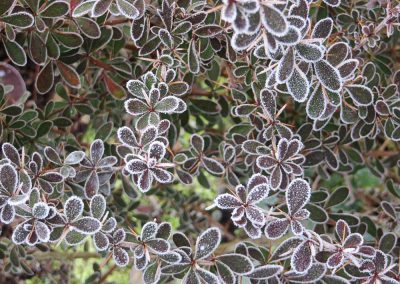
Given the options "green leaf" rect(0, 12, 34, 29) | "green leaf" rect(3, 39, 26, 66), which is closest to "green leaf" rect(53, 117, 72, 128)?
"green leaf" rect(3, 39, 26, 66)

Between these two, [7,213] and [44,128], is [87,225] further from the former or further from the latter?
[44,128]

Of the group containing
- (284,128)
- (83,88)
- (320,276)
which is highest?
(284,128)

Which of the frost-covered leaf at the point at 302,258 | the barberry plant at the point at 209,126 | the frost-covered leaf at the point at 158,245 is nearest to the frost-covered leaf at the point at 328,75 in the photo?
the barberry plant at the point at 209,126

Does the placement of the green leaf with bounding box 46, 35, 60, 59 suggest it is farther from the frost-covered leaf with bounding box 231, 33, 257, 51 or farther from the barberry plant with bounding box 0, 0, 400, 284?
the frost-covered leaf with bounding box 231, 33, 257, 51

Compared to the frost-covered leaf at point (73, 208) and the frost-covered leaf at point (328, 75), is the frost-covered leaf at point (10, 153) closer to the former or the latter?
the frost-covered leaf at point (73, 208)

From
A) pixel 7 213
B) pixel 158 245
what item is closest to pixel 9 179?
pixel 7 213

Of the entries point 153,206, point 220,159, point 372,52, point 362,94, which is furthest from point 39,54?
point 153,206

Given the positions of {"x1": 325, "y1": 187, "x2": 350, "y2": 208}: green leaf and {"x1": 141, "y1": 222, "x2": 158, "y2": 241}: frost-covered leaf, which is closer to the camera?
{"x1": 141, "y1": 222, "x2": 158, "y2": 241}: frost-covered leaf

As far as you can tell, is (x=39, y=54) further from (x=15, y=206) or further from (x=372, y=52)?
(x=372, y=52)
